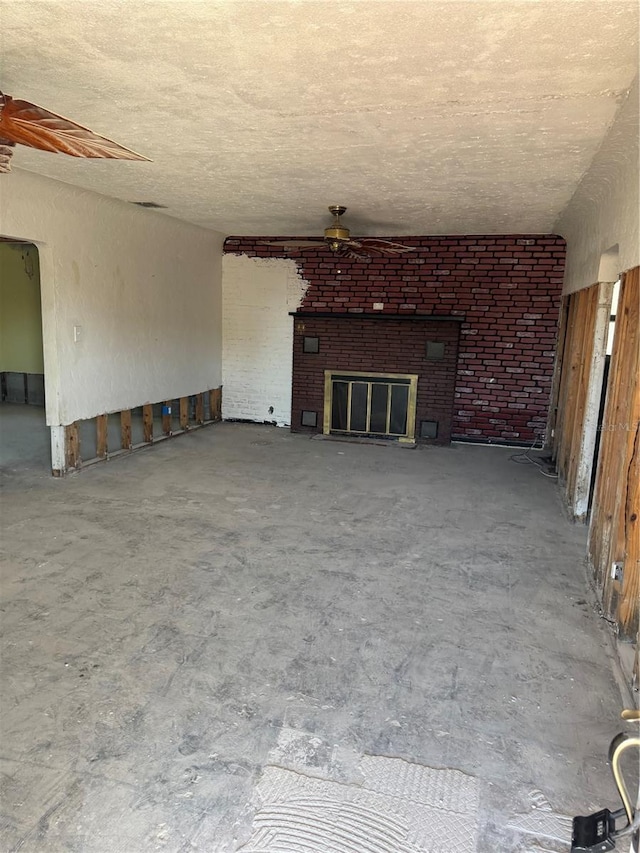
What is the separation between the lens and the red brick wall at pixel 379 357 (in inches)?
271

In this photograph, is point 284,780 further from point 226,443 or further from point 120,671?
point 226,443

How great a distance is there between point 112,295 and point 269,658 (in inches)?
166

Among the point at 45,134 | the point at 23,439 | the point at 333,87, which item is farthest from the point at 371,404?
the point at 45,134

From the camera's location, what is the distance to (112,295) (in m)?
5.44

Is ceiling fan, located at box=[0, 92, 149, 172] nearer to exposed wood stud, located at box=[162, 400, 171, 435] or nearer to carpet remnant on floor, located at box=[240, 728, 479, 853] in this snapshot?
carpet remnant on floor, located at box=[240, 728, 479, 853]

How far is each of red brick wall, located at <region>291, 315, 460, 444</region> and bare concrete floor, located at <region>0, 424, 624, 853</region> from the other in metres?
2.56

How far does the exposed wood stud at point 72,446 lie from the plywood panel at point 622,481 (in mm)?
4312

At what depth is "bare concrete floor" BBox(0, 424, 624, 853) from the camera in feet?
5.74

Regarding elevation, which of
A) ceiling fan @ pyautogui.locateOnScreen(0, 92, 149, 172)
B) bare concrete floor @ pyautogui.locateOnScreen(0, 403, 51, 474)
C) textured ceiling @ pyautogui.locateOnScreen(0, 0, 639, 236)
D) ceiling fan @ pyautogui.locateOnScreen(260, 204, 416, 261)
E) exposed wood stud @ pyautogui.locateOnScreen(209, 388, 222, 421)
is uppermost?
textured ceiling @ pyautogui.locateOnScreen(0, 0, 639, 236)

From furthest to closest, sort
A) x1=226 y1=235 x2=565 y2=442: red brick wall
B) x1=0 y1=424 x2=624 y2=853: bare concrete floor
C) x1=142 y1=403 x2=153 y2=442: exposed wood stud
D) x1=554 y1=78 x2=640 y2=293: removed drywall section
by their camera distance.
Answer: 1. x1=226 y1=235 x2=565 y2=442: red brick wall
2. x1=142 y1=403 x2=153 y2=442: exposed wood stud
3. x1=554 y1=78 x2=640 y2=293: removed drywall section
4. x1=0 y1=424 x2=624 y2=853: bare concrete floor

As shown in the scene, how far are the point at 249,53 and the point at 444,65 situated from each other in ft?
2.55

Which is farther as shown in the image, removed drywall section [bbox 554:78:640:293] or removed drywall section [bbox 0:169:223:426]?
removed drywall section [bbox 0:169:223:426]

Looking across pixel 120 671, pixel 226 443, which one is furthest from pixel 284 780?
pixel 226 443

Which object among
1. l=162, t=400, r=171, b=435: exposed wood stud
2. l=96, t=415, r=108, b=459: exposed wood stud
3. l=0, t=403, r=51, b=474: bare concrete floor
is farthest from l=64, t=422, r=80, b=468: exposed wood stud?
l=162, t=400, r=171, b=435: exposed wood stud
